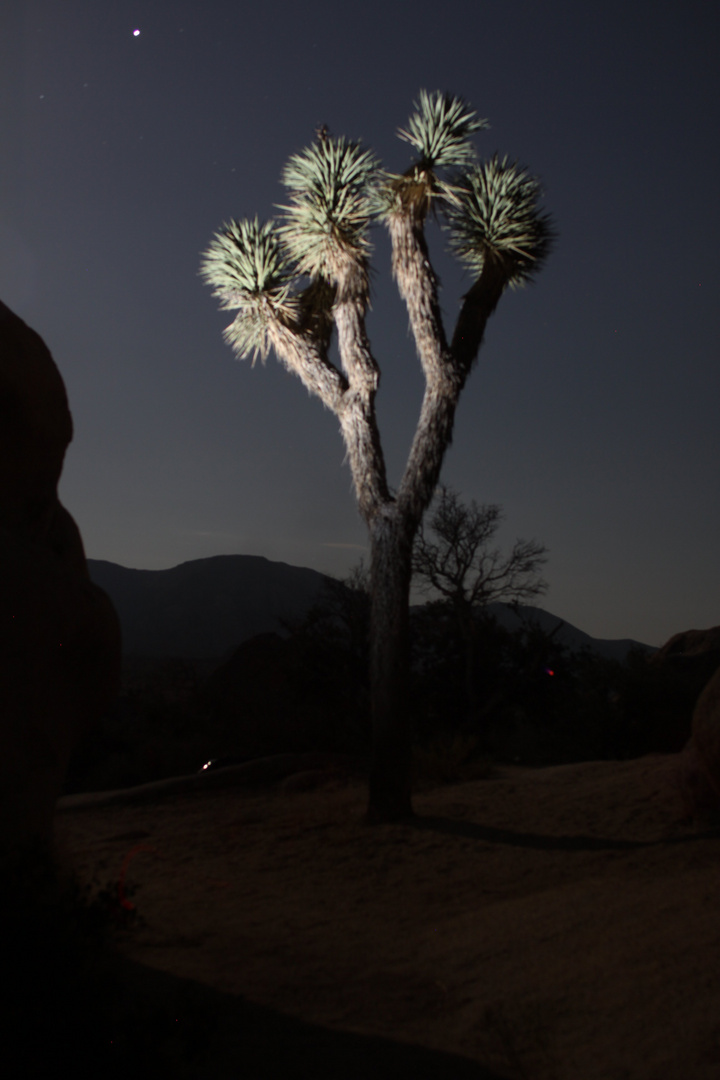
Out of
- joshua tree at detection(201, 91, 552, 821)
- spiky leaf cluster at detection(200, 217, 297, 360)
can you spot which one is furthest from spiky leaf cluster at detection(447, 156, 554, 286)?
spiky leaf cluster at detection(200, 217, 297, 360)

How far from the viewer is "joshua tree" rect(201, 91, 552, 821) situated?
7.95 metres

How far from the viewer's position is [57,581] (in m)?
4.05

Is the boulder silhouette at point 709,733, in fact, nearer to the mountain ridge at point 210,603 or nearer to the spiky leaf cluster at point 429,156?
the spiky leaf cluster at point 429,156

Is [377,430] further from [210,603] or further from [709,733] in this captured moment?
[210,603]

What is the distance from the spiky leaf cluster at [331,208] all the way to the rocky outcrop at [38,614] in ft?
16.9

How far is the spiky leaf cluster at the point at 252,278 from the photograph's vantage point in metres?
9.55

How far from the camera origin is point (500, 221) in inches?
354

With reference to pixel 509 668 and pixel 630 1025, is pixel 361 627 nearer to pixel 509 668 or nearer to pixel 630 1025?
pixel 509 668

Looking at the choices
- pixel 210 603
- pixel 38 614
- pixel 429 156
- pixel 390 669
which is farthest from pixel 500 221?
pixel 210 603

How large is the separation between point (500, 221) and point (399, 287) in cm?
148

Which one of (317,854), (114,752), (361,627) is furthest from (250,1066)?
(361,627)

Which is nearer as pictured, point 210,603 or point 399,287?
point 399,287

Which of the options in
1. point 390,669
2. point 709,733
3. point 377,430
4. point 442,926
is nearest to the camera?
point 442,926

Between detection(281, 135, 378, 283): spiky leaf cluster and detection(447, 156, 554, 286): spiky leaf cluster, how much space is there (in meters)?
1.19
